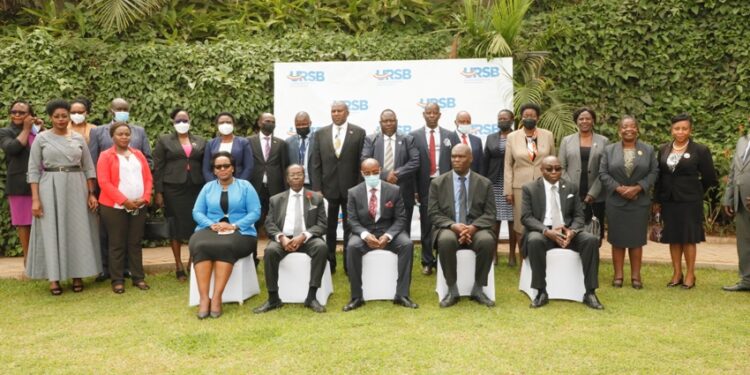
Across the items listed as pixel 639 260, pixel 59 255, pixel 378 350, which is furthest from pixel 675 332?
pixel 59 255

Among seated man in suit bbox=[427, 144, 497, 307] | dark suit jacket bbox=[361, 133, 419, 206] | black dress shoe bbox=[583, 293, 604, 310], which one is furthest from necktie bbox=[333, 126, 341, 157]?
black dress shoe bbox=[583, 293, 604, 310]

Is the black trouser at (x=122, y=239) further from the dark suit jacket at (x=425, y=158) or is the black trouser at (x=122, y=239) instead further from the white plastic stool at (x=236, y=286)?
the dark suit jacket at (x=425, y=158)

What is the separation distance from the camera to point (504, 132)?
8.93m

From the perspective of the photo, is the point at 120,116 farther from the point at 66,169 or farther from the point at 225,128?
the point at 225,128

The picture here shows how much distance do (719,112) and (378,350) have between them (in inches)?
326

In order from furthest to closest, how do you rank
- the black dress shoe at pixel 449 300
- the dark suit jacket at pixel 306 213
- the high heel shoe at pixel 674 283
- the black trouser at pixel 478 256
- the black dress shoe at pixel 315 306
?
1. the high heel shoe at pixel 674 283
2. the dark suit jacket at pixel 306 213
3. the black trouser at pixel 478 256
4. the black dress shoe at pixel 449 300
5. the black dress shoe at pixel 315 306

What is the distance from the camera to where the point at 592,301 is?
709 cm

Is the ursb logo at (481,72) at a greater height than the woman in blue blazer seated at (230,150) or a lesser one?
greater

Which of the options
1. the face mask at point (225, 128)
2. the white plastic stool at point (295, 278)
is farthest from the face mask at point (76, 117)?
the white plastic stool at point (295, 278)

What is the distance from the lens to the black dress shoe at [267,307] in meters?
7.04

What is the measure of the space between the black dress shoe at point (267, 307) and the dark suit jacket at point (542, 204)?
8.75ft

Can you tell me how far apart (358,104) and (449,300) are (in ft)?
13.7

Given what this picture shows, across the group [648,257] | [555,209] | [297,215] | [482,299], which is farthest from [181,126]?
[648,257]

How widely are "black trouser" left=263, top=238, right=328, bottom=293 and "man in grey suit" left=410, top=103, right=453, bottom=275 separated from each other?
1736 mm
